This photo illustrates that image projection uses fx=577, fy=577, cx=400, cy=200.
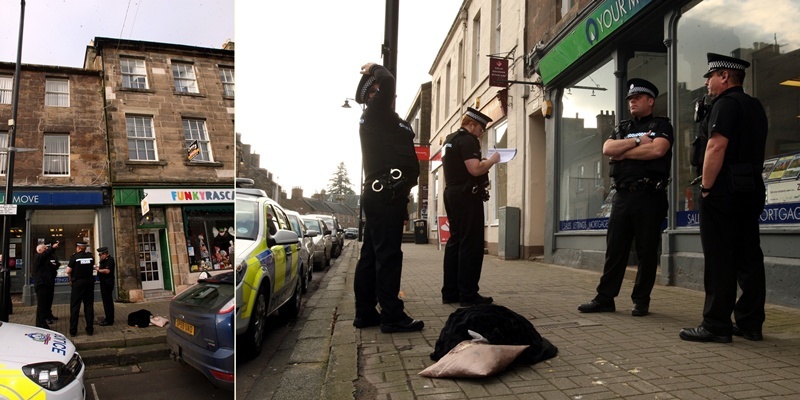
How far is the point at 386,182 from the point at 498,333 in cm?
124

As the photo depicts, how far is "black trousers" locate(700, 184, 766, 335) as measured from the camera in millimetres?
3424

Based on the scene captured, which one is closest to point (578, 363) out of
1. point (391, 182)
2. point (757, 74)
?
point (391, 182)

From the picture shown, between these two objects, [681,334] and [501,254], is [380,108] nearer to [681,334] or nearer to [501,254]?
[681,334]

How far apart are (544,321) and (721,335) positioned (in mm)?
1162

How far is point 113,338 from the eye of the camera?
1.97 m

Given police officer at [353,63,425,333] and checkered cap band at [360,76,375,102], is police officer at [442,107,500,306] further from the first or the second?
checkered cap band at [360,76,375,102]

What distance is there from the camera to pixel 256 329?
12.9 feet

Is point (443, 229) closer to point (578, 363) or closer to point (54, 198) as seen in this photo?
point (578, 363)

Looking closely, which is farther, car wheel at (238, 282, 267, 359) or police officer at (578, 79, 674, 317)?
police officer at (578, 79, 674, 317)

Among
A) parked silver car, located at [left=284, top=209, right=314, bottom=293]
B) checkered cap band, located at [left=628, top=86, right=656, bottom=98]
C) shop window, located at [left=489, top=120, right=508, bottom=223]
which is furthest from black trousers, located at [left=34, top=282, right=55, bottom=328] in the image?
shop window, located at [left=489, top=120, right=508, bottom=223]

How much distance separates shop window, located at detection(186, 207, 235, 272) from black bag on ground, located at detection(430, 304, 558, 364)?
72.9 inches

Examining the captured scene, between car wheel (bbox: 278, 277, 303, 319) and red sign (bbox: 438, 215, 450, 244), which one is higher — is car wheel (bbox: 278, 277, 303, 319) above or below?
below

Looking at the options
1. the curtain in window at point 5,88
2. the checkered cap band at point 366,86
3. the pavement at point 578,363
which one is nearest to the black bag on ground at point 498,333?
the pavement at point 578,363

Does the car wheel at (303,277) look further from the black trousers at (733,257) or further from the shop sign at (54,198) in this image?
the shop sign at (54,198)
